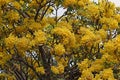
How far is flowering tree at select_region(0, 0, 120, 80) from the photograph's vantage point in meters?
9.54

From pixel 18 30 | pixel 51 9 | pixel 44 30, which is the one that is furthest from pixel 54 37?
pixel 51 9

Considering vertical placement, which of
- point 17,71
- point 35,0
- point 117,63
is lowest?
point 117,63

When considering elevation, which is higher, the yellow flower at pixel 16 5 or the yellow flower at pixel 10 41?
the yellow flower at pixel 16 5

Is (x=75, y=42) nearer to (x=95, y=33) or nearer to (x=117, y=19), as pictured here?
(x=95, y=33)

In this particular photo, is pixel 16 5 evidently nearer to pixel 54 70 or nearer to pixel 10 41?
pixel 10 41

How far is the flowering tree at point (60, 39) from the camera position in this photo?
31.3 ft

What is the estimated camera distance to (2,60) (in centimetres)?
1019

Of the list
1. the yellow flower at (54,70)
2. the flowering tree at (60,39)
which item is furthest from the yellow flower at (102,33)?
the yellow flower at (54,70)

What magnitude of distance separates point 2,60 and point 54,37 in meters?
1.48

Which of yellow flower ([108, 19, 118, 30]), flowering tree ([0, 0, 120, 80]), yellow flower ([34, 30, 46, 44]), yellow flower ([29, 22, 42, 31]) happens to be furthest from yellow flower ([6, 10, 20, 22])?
yellow flower ([108, 19, 118, 30])

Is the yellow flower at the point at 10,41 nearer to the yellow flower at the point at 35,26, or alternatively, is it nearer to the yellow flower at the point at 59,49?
the yellow flower at the point at 35,26

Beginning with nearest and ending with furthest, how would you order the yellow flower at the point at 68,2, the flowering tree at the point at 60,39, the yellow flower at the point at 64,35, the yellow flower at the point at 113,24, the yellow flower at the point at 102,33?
1. the yellow flower at the point at 64,35
2. the flowering tree at the point at 60,39
3. the yellow flower at the point at 68,2
4. the yellow flower at the point at 102,33
5. the yellow flower at the point at 113,24

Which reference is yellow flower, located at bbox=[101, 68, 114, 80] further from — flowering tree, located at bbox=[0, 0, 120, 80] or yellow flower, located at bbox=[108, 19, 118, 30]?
yellow flower, located at bbox=[108, 19, 118, 30]

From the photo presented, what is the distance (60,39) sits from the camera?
9.55 meters
